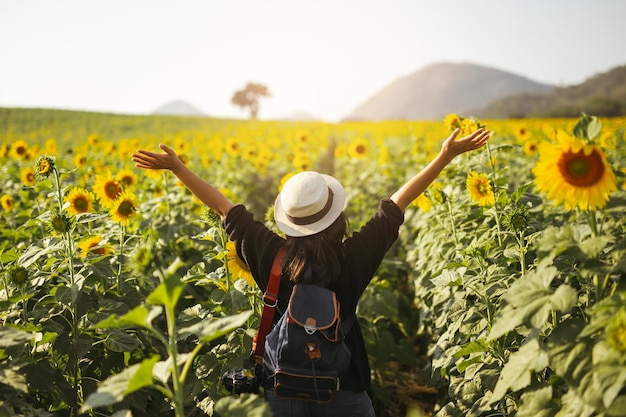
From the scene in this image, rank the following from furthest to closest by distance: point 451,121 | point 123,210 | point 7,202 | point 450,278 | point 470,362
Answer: point 7,202
point 451,121
point 123,210
point 450,278
point 470,362

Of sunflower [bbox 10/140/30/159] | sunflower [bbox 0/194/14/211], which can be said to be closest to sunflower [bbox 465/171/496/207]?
sunflower [bbox 0/194/14/211]

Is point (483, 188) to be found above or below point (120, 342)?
above

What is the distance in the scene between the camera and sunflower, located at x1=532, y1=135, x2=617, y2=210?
165 centimetres

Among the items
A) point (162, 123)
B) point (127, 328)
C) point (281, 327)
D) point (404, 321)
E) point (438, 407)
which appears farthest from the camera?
point (162, 123)

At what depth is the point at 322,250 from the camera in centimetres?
215

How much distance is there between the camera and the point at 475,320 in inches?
110

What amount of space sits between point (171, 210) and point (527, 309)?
356cm

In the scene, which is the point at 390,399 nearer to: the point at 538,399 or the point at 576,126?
the point at 538,399

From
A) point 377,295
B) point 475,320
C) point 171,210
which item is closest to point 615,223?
point 475,320

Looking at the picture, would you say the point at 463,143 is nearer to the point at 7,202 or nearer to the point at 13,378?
the point at 13,378

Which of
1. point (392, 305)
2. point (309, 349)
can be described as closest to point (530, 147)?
point (392, 305)

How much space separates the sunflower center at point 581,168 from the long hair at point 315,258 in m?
0.91

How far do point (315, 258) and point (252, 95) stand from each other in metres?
65.5

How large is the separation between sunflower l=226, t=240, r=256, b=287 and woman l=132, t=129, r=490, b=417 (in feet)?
1.54
